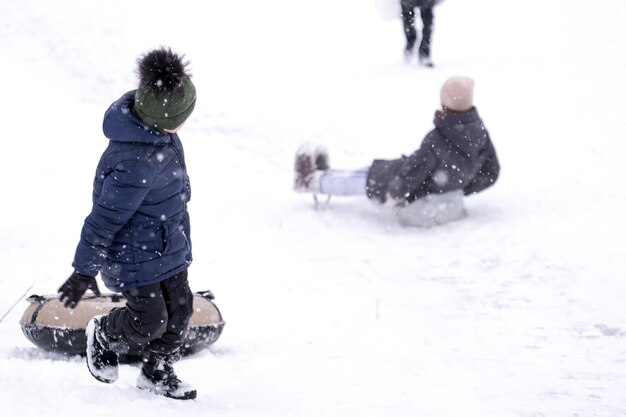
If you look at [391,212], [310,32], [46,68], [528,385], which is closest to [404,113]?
[391,212]

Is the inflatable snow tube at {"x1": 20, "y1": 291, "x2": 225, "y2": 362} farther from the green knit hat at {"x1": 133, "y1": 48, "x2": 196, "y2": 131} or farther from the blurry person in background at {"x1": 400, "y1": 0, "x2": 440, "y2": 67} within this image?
the blurry person in background at {"x1": 400, "y1": 0, "x2": 440, "y2": 67}

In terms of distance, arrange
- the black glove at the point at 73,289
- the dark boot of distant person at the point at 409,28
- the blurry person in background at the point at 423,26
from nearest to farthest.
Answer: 1. the black glove at the point at 73,289
2. the blurry person in background at the point at 423,26
3. the dark boot of distant person at the point at 409,28

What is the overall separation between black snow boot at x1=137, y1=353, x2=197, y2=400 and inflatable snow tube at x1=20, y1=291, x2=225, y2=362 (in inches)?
16.7

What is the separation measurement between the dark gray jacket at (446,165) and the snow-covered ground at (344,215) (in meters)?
0.34

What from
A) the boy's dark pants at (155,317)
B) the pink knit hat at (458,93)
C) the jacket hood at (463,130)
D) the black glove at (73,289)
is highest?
the pink knit hat at (458,93)

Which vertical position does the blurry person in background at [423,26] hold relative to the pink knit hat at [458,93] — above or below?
above

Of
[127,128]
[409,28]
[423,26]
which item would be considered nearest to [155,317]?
[127,128]

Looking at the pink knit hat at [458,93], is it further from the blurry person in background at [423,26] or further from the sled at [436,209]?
the blurry person in background at [423,26]

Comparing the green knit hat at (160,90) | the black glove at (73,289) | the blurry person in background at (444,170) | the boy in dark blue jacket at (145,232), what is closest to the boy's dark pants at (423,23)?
the blurry person in background at (444,170)

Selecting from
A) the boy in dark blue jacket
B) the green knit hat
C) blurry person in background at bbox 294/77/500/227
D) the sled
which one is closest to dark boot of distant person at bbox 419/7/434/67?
blurry person in background at bbox 294/77/500/227

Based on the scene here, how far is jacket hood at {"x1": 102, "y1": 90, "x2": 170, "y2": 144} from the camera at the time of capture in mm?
3379

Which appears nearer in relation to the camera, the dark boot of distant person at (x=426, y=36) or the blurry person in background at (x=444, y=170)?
the blurry person in background at (x=444, y=170)

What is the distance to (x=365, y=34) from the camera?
547 inches

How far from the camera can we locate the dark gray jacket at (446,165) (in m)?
7.28
